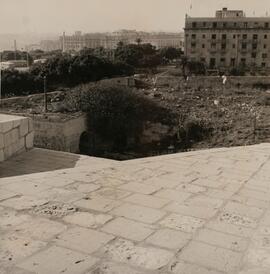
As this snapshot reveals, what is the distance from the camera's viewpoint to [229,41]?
54.1 meters

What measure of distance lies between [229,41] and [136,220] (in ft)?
174

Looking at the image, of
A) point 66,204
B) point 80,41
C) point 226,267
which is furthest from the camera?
point 80,41

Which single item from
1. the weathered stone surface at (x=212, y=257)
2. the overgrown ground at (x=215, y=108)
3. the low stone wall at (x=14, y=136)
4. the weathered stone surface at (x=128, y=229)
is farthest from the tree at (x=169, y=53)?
the weathered stone surface at (x=212, y=257)

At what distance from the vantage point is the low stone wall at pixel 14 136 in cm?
595

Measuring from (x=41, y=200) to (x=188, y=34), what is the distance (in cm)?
5214

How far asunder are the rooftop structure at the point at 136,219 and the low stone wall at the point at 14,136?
1.00 ft

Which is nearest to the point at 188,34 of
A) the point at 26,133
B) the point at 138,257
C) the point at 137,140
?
the point at 137,140

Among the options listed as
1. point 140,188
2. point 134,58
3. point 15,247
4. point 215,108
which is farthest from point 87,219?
point 134,58

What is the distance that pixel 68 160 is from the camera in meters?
6.43

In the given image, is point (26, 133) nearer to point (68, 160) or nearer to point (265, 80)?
point (68, 160)

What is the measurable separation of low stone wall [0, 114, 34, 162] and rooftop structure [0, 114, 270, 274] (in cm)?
31

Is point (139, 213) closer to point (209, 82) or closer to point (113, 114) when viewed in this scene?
point (113, 114)

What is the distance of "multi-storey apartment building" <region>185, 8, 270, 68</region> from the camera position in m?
53.7

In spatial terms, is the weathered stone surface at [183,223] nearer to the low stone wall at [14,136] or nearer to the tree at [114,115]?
the low stone wall at [14,136]
